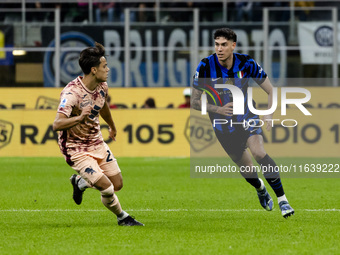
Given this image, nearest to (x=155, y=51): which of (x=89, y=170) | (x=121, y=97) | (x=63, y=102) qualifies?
(x=121, y=97)

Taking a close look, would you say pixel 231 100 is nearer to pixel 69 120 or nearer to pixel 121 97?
pixel 69 120

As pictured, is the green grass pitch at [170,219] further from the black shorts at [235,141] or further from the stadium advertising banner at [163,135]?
the stadium advertising banner at [163,135]

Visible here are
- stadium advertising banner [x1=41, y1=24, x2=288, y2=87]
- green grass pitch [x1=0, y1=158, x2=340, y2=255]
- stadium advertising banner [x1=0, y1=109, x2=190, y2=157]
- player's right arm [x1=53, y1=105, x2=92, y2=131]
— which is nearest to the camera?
green grass pitch [x1=0, y1=158, x2=340, y2=255]

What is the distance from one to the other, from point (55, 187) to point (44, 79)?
9.93 m

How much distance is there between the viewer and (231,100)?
8.95 m

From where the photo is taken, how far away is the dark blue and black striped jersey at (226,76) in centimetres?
897

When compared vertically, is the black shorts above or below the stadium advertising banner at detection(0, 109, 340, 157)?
above

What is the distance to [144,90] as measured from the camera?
21516 mm

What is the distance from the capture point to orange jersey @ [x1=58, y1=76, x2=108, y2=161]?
26.5ft

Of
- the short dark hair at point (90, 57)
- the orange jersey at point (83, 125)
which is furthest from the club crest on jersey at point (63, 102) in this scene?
the short dark hair at point (90, 57)

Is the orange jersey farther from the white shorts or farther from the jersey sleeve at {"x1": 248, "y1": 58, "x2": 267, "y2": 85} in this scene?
the jersey sleeve at {"x1": 248, "y1": 58, "x2": 267, "y2": 85}

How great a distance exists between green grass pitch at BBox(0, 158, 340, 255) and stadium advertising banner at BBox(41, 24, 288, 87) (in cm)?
773

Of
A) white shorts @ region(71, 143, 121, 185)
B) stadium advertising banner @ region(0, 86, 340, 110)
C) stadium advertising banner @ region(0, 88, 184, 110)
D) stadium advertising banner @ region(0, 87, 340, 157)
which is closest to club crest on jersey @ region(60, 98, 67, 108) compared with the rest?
white shorts @ region(71, 143, 121, 185)

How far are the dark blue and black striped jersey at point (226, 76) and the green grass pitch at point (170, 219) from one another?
1.34 meters
